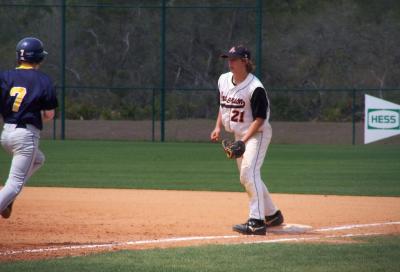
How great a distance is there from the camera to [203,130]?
102ft

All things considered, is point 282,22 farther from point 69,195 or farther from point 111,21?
point 69,195

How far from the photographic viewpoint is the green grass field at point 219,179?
691 centimetres

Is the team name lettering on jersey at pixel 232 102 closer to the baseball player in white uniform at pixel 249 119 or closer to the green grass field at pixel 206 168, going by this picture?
the baseball player in white uniform at pixel 249 119

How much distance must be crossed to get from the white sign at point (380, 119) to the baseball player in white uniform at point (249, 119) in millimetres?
17067

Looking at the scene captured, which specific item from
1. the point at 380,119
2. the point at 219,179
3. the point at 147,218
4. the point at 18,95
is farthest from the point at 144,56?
the point at 18,95

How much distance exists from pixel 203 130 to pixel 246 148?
22122 mm

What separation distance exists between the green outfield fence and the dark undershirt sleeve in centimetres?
2500

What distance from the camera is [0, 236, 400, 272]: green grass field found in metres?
6.71

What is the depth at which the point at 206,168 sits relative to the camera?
18.2 m

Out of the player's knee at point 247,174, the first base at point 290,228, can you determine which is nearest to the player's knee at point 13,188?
the player's knee at point 247,174

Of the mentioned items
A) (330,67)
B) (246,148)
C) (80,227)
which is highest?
(330,67)

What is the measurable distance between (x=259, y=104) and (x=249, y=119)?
0.27 meters

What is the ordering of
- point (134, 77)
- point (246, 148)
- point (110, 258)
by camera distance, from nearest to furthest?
point (110, 258) < point (246, 148) < point (134, 77)

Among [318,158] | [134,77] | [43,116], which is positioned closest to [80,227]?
[43,116]
